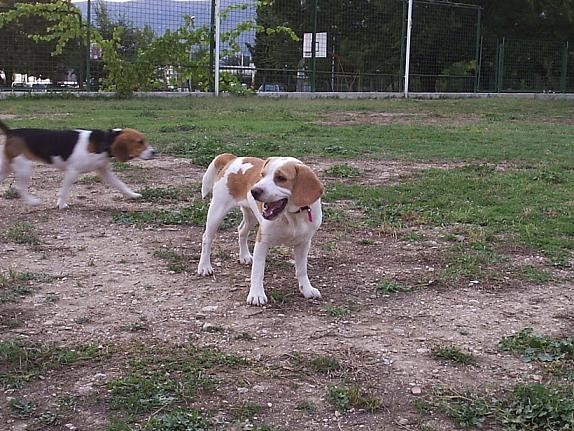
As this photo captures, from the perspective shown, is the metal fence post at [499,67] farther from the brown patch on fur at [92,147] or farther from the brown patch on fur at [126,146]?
the brown patch on fur at [92,147]

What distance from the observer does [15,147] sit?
6.40 metres

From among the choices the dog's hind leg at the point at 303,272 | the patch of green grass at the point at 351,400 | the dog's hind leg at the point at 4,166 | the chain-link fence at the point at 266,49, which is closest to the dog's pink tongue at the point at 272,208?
the dog's hind leg at the point at 303,272

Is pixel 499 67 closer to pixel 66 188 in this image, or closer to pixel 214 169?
pixel 66 188

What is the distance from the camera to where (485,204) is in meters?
6.41

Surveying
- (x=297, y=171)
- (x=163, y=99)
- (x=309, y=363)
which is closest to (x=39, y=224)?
(x=297, y=171)

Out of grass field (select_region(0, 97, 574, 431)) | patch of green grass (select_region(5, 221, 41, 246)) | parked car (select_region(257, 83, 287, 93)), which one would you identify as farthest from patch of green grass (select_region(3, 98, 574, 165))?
parked car (select_region(257, 83, 287, 93))

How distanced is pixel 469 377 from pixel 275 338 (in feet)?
2.92

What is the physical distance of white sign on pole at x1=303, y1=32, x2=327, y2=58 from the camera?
22141 millimetres

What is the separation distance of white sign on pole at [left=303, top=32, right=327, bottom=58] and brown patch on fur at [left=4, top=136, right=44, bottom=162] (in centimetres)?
1651

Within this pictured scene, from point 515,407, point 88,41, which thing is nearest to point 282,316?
point 515,407

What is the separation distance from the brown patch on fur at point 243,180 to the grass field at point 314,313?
0.51 meters

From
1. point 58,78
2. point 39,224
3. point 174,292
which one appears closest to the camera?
point 174,292

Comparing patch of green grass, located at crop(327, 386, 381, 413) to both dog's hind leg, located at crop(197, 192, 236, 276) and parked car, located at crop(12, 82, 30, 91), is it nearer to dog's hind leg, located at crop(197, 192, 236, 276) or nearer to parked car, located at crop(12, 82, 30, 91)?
dog's hind leg, located at crop(197, 192, 236, 276)

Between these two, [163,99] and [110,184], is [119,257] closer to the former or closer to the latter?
[110,184]
